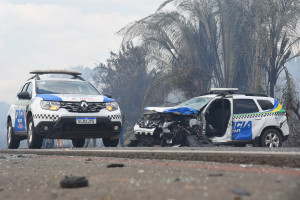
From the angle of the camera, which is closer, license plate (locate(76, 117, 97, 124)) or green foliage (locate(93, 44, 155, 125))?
license plate (locate(76, 117, 97, 124))

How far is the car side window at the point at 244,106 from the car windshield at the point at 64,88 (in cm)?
367

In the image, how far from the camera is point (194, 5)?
22516 mm

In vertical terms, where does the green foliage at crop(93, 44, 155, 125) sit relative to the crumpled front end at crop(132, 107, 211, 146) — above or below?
above

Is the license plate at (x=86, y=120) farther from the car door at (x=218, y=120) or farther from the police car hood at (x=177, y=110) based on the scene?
the car door at (x=218, y=120)

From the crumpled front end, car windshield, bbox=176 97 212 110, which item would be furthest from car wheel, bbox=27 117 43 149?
car windshield, bbox=176 97 212 110

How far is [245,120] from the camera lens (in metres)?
13.2

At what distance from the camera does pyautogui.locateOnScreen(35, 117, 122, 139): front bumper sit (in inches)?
432

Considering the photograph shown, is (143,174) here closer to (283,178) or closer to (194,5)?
(283,178)

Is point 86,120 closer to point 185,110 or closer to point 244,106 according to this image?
point 185,110

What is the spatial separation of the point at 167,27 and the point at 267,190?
19859mm

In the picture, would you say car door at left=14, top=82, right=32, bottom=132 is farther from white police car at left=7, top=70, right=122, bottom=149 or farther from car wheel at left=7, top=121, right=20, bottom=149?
car wheel at left=7, top=121, right=20, bottom=149

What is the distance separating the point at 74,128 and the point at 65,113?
0.41 m

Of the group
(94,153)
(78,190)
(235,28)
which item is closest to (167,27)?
(235,28)

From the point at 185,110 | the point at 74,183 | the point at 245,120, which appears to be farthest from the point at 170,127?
the point at 74,183
